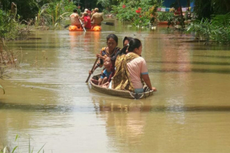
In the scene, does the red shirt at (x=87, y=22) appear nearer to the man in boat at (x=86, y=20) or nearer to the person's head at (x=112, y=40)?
the man in boat at (x=86, y=20)

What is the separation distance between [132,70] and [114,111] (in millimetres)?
1174

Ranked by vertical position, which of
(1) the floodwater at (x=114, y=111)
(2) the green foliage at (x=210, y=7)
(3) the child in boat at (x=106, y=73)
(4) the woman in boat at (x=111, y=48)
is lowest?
(1) the floodwater at (x=114, y=111)

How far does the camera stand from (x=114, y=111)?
8.26 m

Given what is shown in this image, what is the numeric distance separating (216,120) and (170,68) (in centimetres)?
596

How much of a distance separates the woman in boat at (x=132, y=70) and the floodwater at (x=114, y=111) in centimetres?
31

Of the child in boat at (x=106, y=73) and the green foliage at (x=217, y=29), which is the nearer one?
the child in boat at (x=106, y=73)

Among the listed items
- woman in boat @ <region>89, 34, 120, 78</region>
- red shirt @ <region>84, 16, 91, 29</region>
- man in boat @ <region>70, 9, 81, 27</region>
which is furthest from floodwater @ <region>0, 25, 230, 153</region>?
red shirt @ <region>84, 16, 91, 29</region>

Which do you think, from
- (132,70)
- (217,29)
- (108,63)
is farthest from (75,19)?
(132,70)

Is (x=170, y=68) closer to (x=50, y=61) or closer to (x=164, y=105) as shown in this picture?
(x=50, y=61)

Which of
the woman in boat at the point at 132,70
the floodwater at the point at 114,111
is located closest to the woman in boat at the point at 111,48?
the woman in boat at the point at 132,70

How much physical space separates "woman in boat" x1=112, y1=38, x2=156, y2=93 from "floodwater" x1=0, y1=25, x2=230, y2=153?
12.0 inches

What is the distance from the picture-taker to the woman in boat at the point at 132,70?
9164 mm

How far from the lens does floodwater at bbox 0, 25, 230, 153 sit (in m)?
6.18

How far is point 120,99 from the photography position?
923 cm
